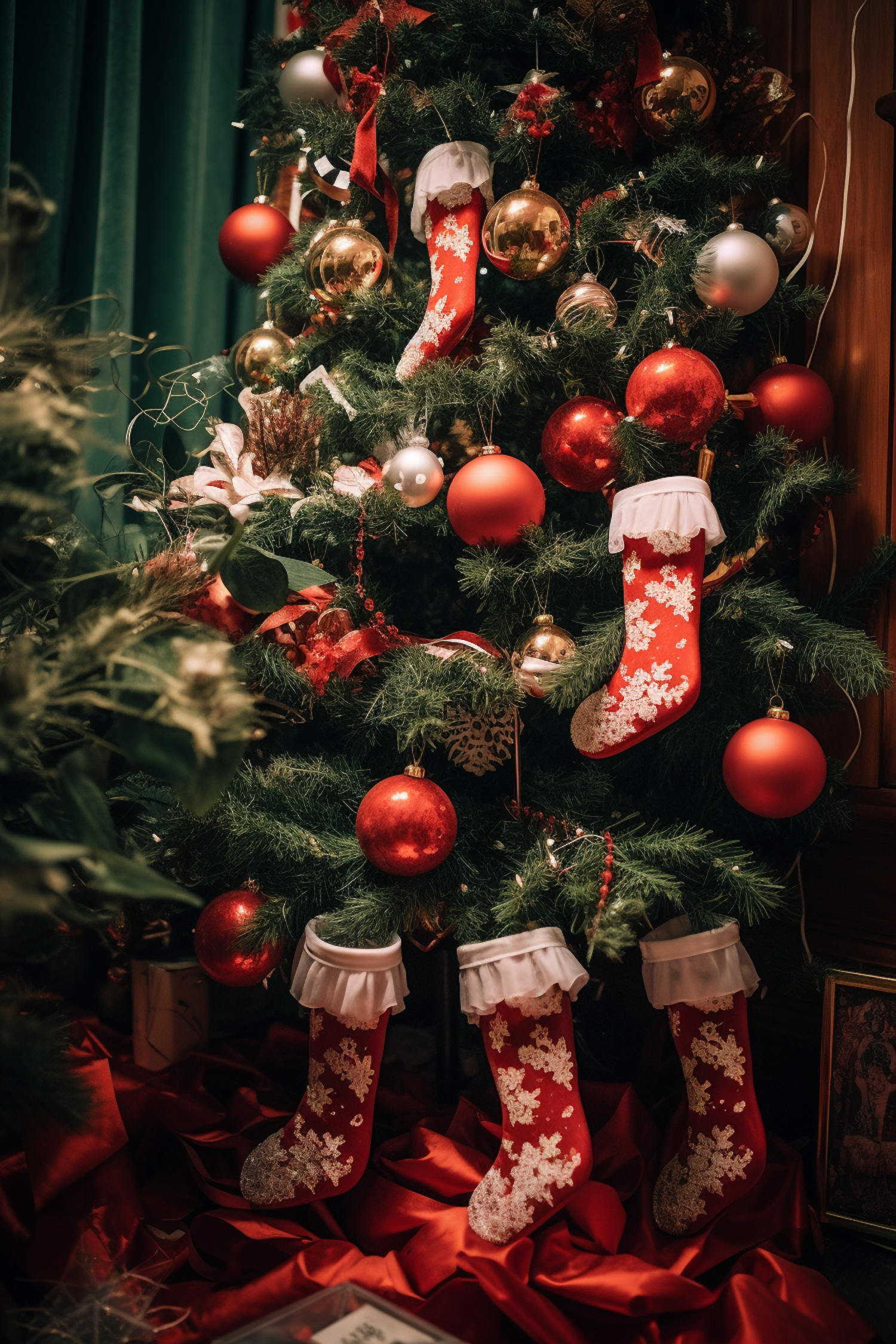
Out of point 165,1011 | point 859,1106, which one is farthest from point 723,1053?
point 165,1011

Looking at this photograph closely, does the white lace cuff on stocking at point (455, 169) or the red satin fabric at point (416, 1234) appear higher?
the white lace cuff on stocking at point (455, 169)

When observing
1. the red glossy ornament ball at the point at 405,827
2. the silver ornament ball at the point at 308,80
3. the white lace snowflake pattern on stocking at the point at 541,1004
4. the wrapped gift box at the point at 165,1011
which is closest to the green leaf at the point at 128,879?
the red glossy ornament ball at the point at 405,827

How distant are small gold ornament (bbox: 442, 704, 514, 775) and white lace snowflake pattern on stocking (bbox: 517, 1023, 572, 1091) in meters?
0.29

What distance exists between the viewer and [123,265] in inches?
61.9

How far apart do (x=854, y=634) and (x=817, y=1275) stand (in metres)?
0.66

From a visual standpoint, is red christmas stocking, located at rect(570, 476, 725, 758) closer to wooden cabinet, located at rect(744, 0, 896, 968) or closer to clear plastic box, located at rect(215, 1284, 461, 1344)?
wooden cabinet, located at rect(744, 0, 896, 968)

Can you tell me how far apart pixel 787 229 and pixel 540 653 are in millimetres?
627

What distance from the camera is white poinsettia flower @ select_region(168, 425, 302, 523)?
109 cm

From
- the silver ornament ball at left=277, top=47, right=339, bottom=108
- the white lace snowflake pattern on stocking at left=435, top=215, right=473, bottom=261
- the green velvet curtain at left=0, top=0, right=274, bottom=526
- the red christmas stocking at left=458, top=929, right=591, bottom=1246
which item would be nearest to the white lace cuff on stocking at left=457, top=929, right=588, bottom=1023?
the red christmas stocking at left=458, top=929, right=591, bottom=1246

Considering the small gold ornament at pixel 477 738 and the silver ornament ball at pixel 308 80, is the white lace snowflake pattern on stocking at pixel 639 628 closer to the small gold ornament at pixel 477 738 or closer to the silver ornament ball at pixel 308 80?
the small gold ornament at pixel 477 738

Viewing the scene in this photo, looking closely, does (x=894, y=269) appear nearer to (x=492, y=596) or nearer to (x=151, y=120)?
(x=492, y=596)

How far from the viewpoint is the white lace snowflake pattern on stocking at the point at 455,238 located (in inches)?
Answer: 43.8

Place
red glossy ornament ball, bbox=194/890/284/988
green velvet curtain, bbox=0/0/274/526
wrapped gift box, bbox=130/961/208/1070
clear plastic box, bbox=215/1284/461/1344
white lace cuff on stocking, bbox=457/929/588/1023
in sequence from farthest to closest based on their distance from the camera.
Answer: green velvet curtain, bbox=0/0/274/526 → wrapped gift box, bbox=130/961/208/1070 → red glossy ornament ball, bbox=194/890/284/988 → white lace cuff on stocking, bbox=457/929/588/1023 → clear plastic box, bbox=215/1284/461/1344

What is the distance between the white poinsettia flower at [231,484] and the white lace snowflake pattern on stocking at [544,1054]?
68 cm
